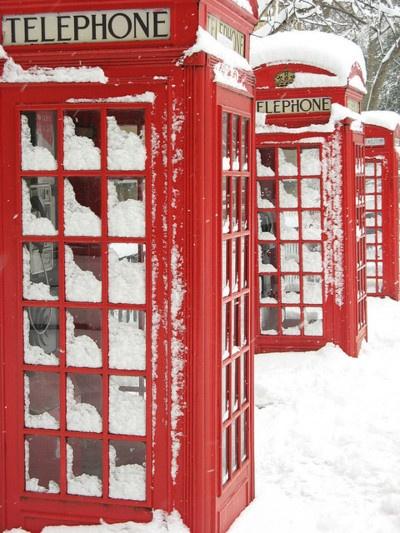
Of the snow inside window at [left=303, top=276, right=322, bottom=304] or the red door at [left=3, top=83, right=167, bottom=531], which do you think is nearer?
the red door at [left=3, top=83, right=167, bottom=531]

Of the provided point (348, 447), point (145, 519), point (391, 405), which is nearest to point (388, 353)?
point (391, 405)

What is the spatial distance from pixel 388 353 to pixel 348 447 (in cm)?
347

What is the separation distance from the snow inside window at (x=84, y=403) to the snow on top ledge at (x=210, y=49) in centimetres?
152

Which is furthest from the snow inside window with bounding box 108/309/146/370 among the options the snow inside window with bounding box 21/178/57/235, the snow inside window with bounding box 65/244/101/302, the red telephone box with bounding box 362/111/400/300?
the red telephone box with bounding box 362/111/400/300

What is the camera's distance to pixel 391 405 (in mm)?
7117

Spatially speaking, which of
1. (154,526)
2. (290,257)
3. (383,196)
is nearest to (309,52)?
(290,257)

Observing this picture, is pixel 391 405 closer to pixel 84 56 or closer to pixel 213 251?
pixel 213 251

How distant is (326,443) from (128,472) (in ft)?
7.53

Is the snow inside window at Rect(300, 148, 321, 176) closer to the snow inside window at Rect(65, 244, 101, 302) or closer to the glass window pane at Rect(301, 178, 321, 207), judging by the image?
the glass window pane at Rect(301, 178, 321, 207)

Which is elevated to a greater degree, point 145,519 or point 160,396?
point 160,396

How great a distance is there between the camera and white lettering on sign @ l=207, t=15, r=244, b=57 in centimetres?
412

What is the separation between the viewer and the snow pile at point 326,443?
4727 mm

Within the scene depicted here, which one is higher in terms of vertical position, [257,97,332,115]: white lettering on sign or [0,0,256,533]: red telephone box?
[257,97,332,115]: white lettering on sign

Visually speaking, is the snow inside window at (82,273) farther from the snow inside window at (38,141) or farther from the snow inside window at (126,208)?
the snow inside window at (38,141)
